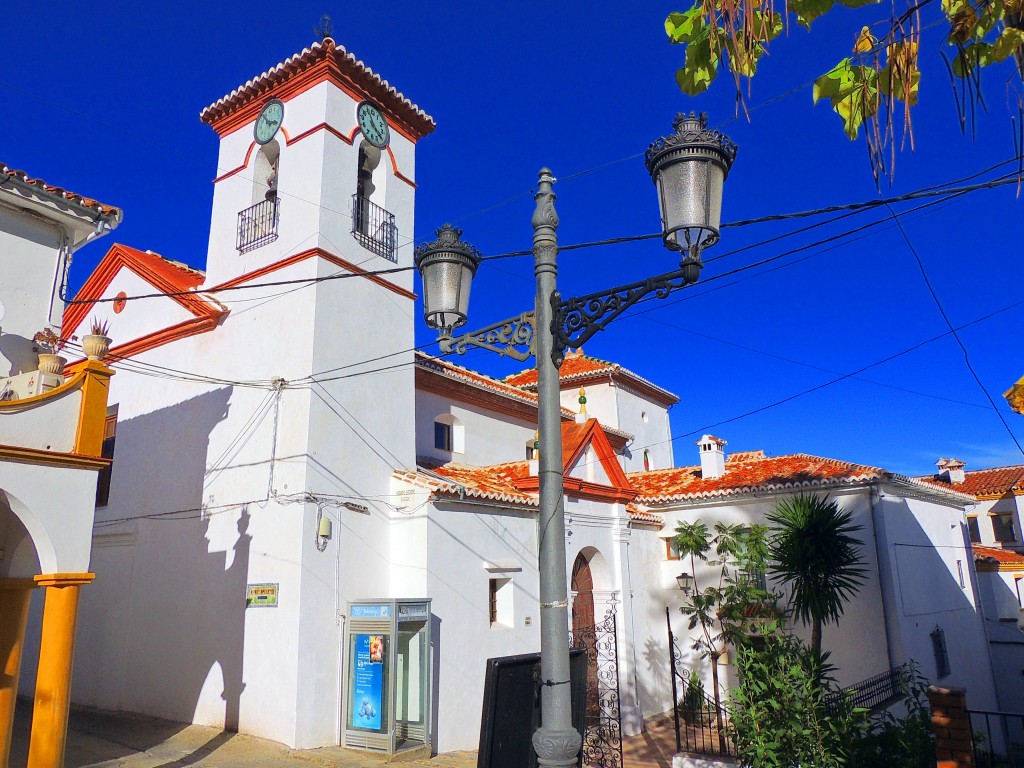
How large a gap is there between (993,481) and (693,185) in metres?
37.9

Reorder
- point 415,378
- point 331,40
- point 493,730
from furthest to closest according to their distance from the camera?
point 415,378
point 331,40
point 493,730

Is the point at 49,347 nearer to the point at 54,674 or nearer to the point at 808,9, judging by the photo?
the point at 54,674

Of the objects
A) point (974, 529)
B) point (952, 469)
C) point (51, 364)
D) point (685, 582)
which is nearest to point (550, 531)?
point (51, 364)

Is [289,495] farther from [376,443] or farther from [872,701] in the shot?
[872,701]

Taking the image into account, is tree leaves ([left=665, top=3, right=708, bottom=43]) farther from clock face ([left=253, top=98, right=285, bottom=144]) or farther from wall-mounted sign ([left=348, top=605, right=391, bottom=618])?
clock face ([left=253, top=98, right=285, bottom=144])

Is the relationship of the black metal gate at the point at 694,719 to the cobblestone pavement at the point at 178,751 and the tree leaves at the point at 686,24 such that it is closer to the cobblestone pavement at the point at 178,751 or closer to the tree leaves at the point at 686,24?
the cobblestone pavement at the point at 178,751

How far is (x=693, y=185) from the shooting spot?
4.54m

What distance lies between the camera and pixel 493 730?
352 centimetres

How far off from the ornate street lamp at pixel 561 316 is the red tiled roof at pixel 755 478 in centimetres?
1295

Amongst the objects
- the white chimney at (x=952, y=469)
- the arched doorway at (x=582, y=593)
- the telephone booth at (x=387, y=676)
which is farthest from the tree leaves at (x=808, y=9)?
the white chimney at (x=952, y=469)

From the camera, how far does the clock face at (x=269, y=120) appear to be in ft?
47.2

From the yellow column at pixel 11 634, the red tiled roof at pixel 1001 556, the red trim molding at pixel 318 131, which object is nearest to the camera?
the yellow column at pixel 11 634

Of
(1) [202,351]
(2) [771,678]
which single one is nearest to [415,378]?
(1) [202,351]

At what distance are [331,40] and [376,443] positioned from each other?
7.36 m
